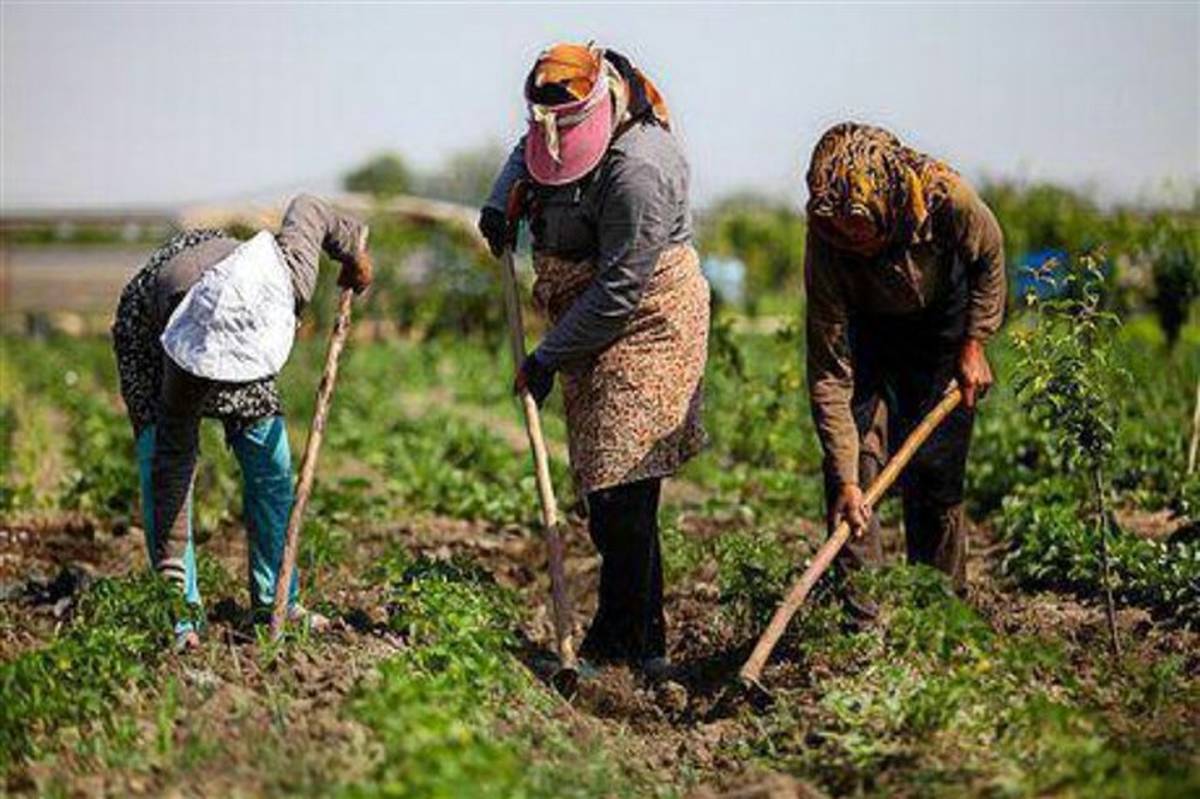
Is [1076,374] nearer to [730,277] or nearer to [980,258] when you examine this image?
[980,258]

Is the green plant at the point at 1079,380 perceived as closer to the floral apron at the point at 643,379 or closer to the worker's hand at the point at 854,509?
the worker's hand at the point at 854,509

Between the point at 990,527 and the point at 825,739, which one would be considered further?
the point at 990,527

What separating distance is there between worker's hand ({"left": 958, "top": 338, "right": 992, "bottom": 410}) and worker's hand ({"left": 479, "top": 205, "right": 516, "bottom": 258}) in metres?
1.43

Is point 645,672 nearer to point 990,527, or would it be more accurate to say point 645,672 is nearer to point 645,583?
point 645,583

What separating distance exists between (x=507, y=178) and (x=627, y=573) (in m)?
1.28

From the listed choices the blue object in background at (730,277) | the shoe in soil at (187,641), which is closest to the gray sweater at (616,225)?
the shoe in soil at (187,641)

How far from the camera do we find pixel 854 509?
5.07 meters

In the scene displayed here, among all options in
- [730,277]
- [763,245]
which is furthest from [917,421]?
[763,245]

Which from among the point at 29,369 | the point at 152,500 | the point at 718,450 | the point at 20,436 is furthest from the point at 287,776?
the point at 29,369

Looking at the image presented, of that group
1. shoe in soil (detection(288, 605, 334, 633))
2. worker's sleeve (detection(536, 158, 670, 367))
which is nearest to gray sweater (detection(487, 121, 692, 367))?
worker's sleeve (detection(536, 158, 670, 367))

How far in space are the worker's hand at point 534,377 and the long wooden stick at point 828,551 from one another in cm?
95

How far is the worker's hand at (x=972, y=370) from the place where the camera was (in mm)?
5309

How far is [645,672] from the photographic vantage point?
5422mm

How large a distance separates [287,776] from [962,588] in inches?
108
